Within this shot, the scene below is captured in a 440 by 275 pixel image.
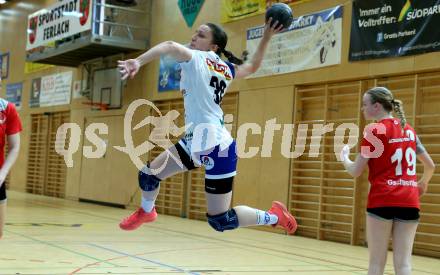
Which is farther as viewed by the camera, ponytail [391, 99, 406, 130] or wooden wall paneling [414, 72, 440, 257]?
wooden wall paneling [414, 72, 440, 257]

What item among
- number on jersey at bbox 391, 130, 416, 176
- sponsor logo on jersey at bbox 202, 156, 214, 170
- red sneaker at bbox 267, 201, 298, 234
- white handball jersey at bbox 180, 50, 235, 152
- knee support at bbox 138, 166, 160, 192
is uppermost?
white handball jersey at bbox 180, 50, 235, 152

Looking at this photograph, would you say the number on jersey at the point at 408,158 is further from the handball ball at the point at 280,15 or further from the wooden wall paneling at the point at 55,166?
the wooden wall paneling at the point at 55,166

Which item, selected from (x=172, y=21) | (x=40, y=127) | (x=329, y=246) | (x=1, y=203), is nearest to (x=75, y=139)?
(x=40, y=127)

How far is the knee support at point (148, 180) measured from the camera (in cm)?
466

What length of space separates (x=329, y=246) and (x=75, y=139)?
12.1 metres

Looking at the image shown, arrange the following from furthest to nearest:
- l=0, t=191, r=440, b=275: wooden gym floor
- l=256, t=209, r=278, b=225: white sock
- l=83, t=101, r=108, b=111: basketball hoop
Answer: l=83, t=101, r=108, b=111: basketball hoop, l=0, t=191, r=440, b=275: wooden gym floor, l=256, t=209, r=278, b=225: white sock

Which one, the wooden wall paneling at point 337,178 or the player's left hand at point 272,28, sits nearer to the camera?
the player's left hand at point 272,28

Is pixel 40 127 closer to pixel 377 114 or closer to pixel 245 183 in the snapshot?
pixel 245 183

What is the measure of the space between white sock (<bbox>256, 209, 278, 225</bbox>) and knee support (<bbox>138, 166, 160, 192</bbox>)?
0.86m

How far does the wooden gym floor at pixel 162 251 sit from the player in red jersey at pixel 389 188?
256 cm

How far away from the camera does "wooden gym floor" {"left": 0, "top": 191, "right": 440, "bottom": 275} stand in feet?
21.6

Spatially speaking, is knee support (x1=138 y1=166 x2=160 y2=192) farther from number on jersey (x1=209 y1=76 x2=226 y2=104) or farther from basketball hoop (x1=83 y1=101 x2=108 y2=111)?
basketball hoop (x1=83 y1=101 x2=108 y2=111)

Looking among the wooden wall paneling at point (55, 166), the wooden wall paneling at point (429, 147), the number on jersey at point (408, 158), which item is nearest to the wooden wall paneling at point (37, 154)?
the wooden wall paneling at point (55, 166)

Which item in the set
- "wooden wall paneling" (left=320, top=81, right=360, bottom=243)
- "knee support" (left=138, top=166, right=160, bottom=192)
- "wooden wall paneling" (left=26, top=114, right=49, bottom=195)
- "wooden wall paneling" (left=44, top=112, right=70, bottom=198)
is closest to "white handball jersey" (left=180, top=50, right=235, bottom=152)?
"knee support" (left=138, top=166, right=160, bottom=192)
